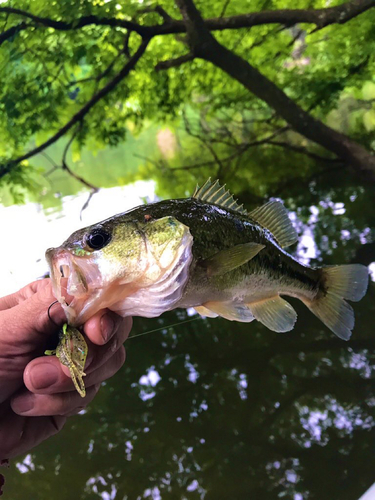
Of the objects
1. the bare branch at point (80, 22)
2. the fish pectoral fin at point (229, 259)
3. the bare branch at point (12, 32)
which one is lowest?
the fish pectoral fin at point (229, 259)

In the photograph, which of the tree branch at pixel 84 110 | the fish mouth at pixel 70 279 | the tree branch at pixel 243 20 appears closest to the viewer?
the fish mouth at pixel 70 279

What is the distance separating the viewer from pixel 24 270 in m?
4.53

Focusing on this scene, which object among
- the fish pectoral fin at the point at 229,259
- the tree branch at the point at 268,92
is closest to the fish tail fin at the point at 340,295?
the fish pectoral fin at the point at 229,259

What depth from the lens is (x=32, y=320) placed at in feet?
3.20

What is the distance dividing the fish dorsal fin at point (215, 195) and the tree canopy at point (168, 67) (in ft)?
9.67

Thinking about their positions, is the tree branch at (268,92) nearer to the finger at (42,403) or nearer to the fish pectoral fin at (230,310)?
the fish pectoral fin at (230,310)

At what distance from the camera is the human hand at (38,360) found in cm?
95

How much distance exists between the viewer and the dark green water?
2.11m

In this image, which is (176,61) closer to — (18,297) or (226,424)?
(18,297)

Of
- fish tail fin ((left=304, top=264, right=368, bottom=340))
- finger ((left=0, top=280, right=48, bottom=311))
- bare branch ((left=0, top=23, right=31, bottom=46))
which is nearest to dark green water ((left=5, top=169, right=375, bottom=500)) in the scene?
fish tail fin ((left=304, top=264, right=368, bottom=340))

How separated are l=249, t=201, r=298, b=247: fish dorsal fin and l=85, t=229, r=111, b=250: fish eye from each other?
1.81 feet

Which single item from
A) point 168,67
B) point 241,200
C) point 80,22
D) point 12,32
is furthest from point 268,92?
point 12,32

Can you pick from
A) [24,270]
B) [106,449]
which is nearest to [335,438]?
[106,449]

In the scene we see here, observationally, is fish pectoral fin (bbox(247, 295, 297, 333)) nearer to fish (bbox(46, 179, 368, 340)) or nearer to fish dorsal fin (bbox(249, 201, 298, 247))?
fish (bbox(46, 179, 368, 340))
